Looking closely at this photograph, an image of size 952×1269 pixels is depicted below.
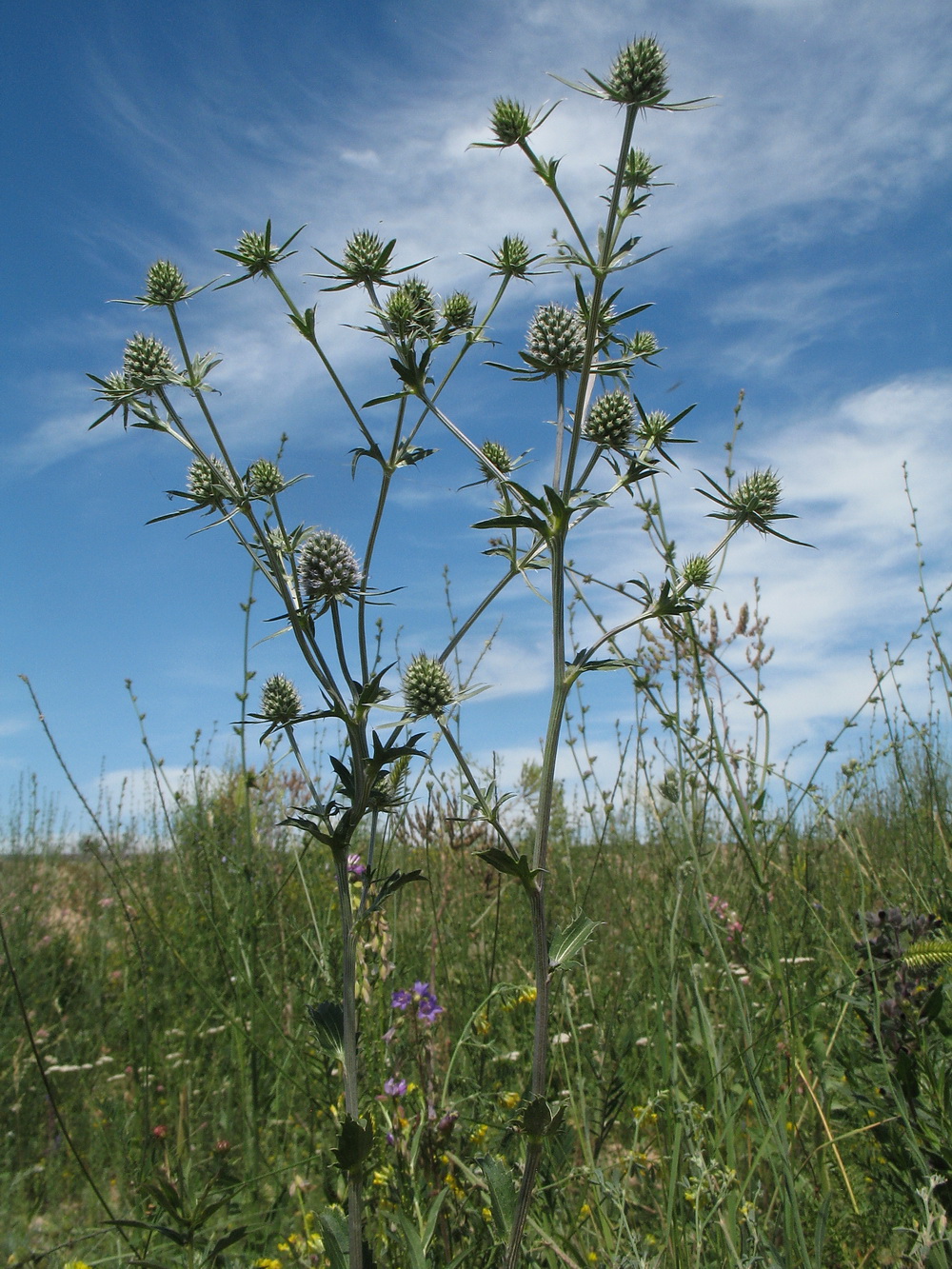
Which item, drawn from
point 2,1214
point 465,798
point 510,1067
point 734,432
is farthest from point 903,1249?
point 2,1214

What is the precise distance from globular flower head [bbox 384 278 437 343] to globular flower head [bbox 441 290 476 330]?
0.13 feet

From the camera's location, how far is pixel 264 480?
84.4 inches

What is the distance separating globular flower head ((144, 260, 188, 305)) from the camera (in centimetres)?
223

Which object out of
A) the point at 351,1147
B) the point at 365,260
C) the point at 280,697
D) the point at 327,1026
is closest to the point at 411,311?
the point at 365,260

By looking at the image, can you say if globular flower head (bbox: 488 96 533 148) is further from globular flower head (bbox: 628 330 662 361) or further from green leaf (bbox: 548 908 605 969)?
green leaf (bbox: 548 908 605 969)

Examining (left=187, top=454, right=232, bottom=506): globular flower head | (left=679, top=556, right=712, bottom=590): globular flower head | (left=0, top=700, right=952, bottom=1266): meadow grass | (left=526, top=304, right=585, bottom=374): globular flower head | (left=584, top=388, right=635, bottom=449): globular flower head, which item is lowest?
(left=0, top=700, right=952, bottom=1266): meadow grass

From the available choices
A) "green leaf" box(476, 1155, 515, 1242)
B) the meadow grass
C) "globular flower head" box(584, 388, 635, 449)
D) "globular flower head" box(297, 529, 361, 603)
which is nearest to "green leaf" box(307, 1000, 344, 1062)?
the meadow grass

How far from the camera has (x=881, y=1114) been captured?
2434 mm

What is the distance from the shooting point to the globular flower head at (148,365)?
2.12m

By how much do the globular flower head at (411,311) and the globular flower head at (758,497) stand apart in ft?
3.14

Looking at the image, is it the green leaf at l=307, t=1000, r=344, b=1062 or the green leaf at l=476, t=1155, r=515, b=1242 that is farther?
the green leaf at l=307, t=1000, r=344, b=1062

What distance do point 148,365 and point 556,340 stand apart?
1205 mm

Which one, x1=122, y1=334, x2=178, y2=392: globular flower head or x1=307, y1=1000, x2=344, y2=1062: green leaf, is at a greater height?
x1=122, y1=334, x2=178, y2=392: globular flower head

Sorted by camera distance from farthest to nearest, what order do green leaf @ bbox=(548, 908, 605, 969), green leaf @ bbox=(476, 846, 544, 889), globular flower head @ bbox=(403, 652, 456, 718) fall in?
1. globular flower head @ bbox=(403, 652, 456, 718)
2. green leaf @ bbox=(548, 908, 605, 969)
3. green leaf @ bbox=(476, 846, 544, 889)
